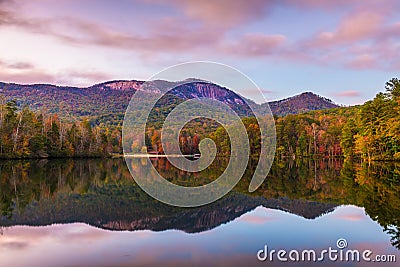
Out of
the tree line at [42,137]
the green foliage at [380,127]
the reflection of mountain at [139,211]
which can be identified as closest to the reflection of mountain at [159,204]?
the reflection of mountain at [139,211]

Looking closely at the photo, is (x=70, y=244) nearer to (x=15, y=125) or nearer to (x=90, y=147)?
(x=15, y=125)

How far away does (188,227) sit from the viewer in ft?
40.3

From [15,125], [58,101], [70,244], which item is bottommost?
[70,244]

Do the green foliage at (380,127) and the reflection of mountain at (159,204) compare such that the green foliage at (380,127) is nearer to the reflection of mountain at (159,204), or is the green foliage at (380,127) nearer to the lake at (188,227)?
the reflection of mountain at (159,204)

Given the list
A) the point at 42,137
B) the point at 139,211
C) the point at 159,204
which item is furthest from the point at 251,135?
the point at 139,211

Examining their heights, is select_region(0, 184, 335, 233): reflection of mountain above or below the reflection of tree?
below

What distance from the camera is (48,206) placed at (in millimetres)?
15875

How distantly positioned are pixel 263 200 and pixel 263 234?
714 cm

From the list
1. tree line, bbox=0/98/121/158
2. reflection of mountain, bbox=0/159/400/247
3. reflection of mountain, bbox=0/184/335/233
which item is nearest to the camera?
reflection of mountain, bbox=0/184/335/233

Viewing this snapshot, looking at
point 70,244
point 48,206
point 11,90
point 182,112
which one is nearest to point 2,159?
point 182,112

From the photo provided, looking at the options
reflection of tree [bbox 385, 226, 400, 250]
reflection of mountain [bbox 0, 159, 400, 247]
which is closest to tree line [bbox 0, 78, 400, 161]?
reflection of mountain [bbox 0, 159, 400, 247]

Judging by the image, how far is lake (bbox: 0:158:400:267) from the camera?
8.91 m

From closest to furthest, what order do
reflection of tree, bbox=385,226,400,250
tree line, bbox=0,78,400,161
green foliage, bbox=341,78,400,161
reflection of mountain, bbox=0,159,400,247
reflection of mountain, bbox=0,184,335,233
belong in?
reflection of tree, bbox=385,226,400,250
reflection of mountain, bbox=0,184,335,233
reflection of mountain, bbox=0,159,400,247
green foliage, bbox=341,78,400,161
tree line, bbox=0,78,400,161

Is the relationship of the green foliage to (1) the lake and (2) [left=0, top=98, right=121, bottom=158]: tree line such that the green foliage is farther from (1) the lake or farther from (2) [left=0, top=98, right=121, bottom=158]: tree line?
(2) [left=0, top=98, right=121, bottom=158]: tree line
